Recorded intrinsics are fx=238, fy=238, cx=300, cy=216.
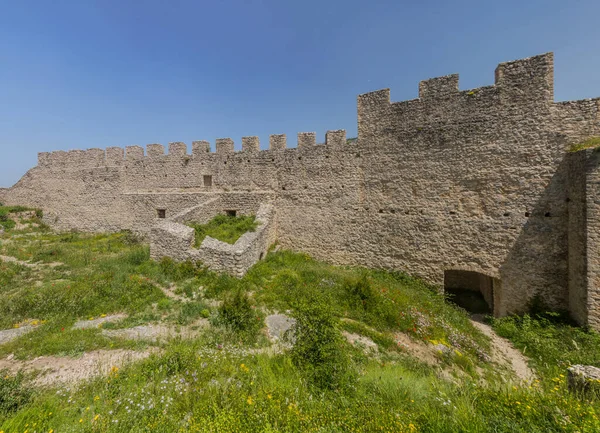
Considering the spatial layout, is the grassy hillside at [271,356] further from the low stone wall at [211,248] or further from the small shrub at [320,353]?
the low stone wall at [211,248]

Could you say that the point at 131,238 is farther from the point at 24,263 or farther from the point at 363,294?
the point at 363,294

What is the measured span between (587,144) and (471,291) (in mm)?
7613

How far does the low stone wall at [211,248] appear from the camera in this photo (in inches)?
346

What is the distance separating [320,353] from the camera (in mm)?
4566

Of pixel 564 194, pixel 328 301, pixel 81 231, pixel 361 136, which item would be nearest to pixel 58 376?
pixel 328 301

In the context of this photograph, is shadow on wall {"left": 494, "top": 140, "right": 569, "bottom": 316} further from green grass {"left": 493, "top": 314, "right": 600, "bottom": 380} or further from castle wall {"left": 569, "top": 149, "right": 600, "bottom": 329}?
green grass {"left": 493, "top": 314, "right": 600, "bottom": 380}

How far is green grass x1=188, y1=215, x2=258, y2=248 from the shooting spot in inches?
430

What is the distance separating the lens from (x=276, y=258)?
11.2 meters

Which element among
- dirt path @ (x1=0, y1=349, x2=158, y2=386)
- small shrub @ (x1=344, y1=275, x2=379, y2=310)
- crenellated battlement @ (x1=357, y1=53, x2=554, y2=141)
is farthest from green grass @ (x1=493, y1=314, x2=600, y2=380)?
dirt path @ (x1=0, y1=349, x2=158, y2=386)

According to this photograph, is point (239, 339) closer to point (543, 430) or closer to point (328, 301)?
point (328, 301)

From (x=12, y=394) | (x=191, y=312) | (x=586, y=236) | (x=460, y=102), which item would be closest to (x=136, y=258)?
(x=191, y=312)

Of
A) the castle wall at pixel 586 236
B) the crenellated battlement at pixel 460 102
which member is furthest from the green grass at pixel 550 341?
the crenellated battlement at pixel 460 102

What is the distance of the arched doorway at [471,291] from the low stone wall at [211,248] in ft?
27.7

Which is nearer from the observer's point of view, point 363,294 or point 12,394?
point 12,394
